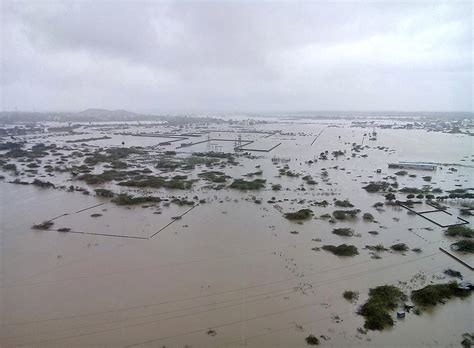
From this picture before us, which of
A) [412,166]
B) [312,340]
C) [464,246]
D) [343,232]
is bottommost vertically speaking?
[312,340]

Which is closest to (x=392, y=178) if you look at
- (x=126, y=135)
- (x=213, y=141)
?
(x=213, y=141)

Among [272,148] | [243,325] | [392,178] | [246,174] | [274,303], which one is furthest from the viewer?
[272,148]

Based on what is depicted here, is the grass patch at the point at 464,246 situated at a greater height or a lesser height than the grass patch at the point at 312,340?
greater

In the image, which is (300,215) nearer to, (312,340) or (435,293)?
(435,293)

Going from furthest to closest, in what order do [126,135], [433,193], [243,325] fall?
[126,135] < [433,193] < [243,325]

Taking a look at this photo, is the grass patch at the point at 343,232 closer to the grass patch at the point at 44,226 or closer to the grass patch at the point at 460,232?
the grass patch at the point at 460,232

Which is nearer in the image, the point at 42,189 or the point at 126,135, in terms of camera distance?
the point at 42,189

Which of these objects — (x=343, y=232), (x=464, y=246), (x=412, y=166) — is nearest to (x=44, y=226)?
(x=343, y=232)

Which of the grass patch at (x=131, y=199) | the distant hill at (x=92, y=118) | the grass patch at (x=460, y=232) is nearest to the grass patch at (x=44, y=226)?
the grass patch at (x=131, y=199)

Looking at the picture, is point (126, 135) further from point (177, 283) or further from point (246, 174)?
point (177, 283)
